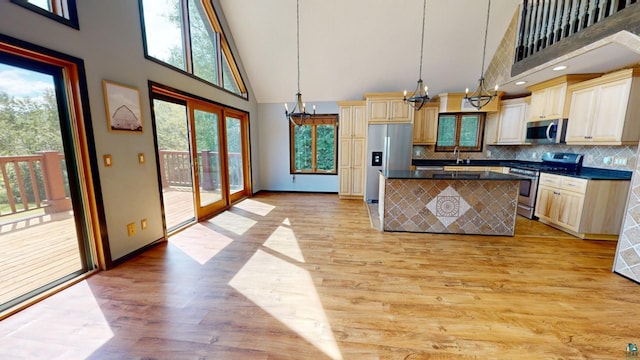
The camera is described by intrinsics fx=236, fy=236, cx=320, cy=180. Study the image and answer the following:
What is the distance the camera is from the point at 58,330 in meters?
1.68

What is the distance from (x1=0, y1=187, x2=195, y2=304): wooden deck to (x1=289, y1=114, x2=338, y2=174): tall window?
4.39m

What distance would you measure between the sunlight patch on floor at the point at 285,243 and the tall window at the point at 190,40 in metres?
2.73

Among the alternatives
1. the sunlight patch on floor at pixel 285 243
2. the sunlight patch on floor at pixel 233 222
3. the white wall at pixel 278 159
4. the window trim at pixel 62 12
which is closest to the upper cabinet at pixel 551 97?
the white wall at pixel 278 159

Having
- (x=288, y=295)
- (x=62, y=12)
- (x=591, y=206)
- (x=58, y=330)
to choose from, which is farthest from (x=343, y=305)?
(x=591, y=206)

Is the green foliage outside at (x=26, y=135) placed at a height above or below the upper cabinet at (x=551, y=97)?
below

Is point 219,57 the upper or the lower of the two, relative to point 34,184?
upper

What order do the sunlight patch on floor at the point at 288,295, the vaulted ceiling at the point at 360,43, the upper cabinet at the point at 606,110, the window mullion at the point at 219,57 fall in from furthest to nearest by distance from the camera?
1. the window mullion at the point at 219,57
2. the vaulted ceiling at the point at 360,43
3. the upper cabinet at the point at 606,110
4. the sunlight patch on floor at the point at 288,295

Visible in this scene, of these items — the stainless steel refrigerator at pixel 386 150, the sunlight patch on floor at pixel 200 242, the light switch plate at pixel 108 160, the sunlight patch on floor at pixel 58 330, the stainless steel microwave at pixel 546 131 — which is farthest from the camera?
the stainless steel refrigerator at pixel 386 150

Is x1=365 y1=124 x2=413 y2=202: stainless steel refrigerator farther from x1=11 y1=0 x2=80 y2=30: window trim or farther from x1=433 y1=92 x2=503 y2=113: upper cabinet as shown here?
x1=11 y1=0 x2=80 y2=30: window trim

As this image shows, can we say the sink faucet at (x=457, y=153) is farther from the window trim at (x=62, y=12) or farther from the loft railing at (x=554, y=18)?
the window trim at (x=62, y=12)

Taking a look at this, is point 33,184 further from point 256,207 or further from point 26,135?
point 256,207

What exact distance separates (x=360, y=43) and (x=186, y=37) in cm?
309

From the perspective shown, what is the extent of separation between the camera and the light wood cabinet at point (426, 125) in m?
5.21

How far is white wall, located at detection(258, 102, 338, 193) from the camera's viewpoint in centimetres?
611
